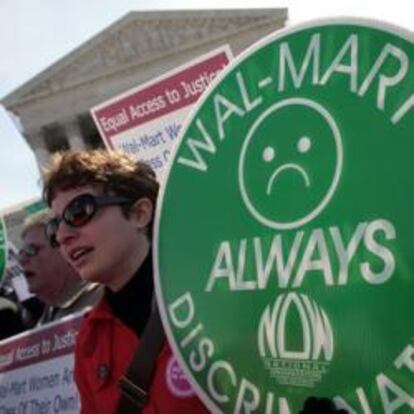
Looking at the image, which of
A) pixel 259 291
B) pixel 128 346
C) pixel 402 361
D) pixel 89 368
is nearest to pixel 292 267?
pixel 259 291

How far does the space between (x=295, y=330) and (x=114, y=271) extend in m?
0.62

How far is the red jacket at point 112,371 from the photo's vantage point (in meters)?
1.42

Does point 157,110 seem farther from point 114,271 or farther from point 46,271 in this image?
point 114,271

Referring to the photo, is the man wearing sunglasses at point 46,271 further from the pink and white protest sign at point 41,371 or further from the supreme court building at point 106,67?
the supreme court building at point 106,67

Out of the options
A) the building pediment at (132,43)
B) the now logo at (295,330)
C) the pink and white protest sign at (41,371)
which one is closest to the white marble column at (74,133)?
the building pediment at (132,43)

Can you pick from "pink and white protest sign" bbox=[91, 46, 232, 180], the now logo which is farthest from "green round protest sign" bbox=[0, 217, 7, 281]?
the now logo

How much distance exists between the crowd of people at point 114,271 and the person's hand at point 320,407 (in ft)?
1.46

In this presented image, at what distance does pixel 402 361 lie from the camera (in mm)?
927

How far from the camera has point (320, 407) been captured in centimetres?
99

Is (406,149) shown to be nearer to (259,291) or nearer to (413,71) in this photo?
(413,71)

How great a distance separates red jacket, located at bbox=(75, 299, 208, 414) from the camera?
56.1 inches

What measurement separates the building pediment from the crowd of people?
37.7m

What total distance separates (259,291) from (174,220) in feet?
0.62

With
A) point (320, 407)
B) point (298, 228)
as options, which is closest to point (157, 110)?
point (298, 228)
